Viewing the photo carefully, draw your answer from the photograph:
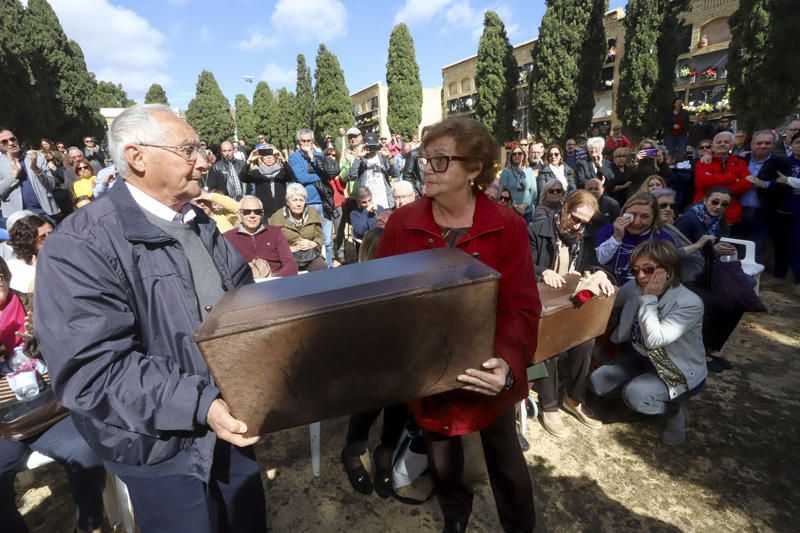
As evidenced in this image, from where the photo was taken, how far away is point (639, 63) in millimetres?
17094

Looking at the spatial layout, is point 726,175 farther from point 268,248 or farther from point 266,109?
point 266,109

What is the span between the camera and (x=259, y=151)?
6156mm

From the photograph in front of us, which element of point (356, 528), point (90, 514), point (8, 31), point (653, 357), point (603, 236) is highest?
point (8, 31)

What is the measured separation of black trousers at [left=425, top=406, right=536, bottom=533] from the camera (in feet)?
6.21

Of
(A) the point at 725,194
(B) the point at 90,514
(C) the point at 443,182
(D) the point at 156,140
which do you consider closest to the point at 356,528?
(B) the point at 90,514

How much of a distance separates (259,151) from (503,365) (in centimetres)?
580

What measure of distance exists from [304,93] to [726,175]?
127ft

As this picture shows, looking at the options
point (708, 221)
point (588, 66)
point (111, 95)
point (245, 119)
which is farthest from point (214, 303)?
point (111, 95)

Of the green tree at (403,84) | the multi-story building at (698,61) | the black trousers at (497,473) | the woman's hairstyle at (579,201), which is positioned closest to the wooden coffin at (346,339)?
the black trousers at (497,473)

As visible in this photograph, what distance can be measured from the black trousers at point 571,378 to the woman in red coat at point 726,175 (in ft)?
12.2

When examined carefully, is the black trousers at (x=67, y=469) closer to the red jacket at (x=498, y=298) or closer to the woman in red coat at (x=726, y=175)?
the red jacket at (x=498, y=298)

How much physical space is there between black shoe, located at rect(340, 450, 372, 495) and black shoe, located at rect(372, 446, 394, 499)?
67 mm

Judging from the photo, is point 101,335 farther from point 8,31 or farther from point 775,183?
point 8,31

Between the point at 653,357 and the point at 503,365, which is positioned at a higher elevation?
the point at 503,365
